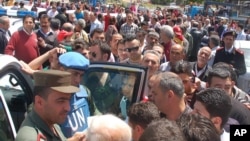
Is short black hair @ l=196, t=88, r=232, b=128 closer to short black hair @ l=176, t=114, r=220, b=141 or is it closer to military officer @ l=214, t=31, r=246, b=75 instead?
short black hair @ l=176, t=114, r=220, b=141

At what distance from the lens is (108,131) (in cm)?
271

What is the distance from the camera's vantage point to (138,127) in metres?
3.30

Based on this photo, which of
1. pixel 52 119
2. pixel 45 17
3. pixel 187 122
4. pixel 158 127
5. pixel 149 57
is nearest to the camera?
pixel 158 127

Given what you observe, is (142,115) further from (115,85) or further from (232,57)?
(232,57)

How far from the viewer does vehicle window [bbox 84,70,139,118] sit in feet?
15.0

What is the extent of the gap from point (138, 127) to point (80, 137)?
0.43m

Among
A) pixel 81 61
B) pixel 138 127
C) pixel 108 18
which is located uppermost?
pixel 81 61

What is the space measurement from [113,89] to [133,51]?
170 cm

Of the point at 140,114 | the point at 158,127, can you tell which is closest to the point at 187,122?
the point at 158,127

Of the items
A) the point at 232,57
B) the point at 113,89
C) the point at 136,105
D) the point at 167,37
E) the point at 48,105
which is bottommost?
the point at 232,57

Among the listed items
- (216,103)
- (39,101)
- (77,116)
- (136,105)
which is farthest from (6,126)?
(216,103)

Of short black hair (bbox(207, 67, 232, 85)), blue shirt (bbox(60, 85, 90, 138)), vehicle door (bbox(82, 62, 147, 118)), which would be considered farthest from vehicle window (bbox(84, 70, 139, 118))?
short black hair (bbox(207, 67, 232, 85))

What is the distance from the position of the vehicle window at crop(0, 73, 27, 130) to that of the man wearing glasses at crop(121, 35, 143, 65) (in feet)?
7.68

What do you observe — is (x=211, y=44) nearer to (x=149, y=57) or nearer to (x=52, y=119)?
(x=149, y=57)
